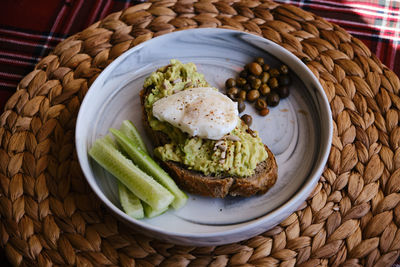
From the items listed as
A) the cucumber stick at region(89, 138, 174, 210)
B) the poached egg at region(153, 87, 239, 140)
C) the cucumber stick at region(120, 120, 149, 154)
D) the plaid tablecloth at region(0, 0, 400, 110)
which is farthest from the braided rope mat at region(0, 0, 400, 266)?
the poached egg at region(153, 87, 239, 140)

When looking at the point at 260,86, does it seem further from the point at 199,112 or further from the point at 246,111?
the point at 199,112

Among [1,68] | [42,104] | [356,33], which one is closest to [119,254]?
[42,104]

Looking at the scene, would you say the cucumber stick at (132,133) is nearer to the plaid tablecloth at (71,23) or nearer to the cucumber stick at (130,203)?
the cucumber stick at (130,203)

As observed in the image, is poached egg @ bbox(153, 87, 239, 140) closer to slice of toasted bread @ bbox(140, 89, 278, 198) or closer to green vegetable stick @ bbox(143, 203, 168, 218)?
slice of toasted bread @ bbox(140, 89, 278, 198)

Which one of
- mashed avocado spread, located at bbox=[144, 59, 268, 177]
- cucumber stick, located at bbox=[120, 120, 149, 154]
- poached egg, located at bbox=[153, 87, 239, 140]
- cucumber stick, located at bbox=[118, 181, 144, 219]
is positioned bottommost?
cucumber stick, located at bbox=[118, 181, 144, 219]

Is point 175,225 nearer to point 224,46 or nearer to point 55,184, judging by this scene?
point 55,184

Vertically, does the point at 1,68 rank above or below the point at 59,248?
above

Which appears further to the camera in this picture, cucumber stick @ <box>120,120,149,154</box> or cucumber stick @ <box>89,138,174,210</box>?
cucumber stick @ <box>120,120,149,154</box>
